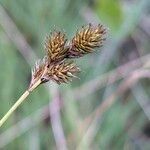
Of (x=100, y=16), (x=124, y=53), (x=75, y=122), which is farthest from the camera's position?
(x=124, y=53)

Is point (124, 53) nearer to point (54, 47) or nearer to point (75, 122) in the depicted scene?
point (75, 122)

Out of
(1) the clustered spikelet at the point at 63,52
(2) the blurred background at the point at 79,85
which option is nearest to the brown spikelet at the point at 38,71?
(1) the clustered spikelet at the point at 63,52

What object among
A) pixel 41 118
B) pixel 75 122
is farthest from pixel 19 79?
pixel 75 122

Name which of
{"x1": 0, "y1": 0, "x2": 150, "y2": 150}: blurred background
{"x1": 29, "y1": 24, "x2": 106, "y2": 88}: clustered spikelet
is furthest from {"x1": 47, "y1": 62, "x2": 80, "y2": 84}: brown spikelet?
{"x1": 0, "y1": 0, "x2": 150, "y2": 150}: blurred background

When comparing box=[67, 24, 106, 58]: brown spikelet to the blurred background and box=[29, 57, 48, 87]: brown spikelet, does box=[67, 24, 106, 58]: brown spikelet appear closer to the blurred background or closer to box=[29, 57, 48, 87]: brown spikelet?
box=[29, 57, 48, 87]: brown spikelet

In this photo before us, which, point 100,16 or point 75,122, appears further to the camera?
point 100,16
